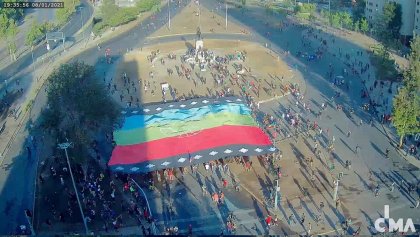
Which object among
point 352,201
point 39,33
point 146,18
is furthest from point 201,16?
point 352,201

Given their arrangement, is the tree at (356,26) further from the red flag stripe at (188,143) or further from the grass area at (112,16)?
the red flag stripe at (188,143)

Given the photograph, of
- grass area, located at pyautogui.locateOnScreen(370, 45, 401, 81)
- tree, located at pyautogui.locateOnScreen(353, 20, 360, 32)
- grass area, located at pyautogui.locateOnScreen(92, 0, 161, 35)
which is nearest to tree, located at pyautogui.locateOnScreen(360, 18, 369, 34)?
tree, located at pyautogui.locateOnScreen(353, 20, 360, 32)

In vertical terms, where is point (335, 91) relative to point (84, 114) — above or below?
below

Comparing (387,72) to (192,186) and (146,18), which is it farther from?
(146,18)

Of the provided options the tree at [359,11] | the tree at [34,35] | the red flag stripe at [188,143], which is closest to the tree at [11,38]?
the tree at [34,35]

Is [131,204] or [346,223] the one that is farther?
[131,204]

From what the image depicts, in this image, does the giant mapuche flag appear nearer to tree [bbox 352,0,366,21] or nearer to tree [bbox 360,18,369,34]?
tree [bbox 360,18,369,34]
